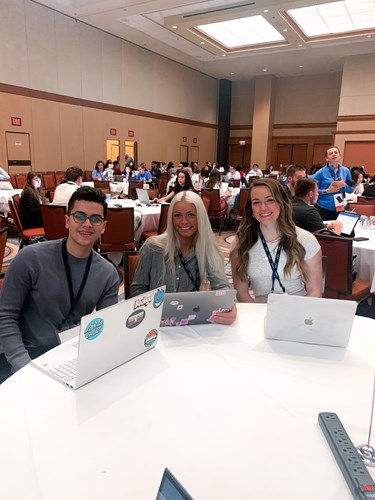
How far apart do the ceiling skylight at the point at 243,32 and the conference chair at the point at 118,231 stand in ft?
26.9

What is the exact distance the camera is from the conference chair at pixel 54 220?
4.44m

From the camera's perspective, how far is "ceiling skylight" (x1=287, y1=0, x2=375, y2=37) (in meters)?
9.05

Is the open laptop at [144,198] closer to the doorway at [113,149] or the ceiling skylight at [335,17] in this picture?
the ceiling skylight at [335,17]

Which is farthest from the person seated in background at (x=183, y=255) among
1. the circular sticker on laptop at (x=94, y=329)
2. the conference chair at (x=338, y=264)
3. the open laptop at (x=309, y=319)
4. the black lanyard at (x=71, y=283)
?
the conference chair at (x=338, y=264)

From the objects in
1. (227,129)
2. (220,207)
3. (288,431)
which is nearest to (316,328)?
(288,431)

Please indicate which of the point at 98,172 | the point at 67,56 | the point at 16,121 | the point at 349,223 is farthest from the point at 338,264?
the point at 67,56

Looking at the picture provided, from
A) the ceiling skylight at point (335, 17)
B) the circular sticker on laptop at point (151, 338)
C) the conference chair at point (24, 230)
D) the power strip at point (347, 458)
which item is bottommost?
the conference chair at point (24, 230)

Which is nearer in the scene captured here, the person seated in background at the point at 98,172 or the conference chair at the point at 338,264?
the conference chair at the point at 338,264

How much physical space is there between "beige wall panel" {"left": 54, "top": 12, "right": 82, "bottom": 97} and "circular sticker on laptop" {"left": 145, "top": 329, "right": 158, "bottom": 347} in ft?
37.3

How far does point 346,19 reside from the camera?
10062 millimetres

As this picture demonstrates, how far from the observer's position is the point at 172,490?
0.63 metres

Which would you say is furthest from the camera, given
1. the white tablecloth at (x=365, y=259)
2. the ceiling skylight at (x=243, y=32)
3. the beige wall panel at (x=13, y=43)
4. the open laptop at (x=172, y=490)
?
the ceiling skylight at (x=243, y=32)

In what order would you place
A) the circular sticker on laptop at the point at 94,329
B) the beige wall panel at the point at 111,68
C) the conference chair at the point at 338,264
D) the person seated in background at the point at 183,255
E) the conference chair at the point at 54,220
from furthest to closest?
the beige wall panel at the point at 111,68 → the conference chair at the point at 54,220 → the conference chair at the point at 338,264 → the person seated in background at the point at 183,255 → the circular sticker on laptop at the point at 94,329

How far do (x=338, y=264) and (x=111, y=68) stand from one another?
11957mm
